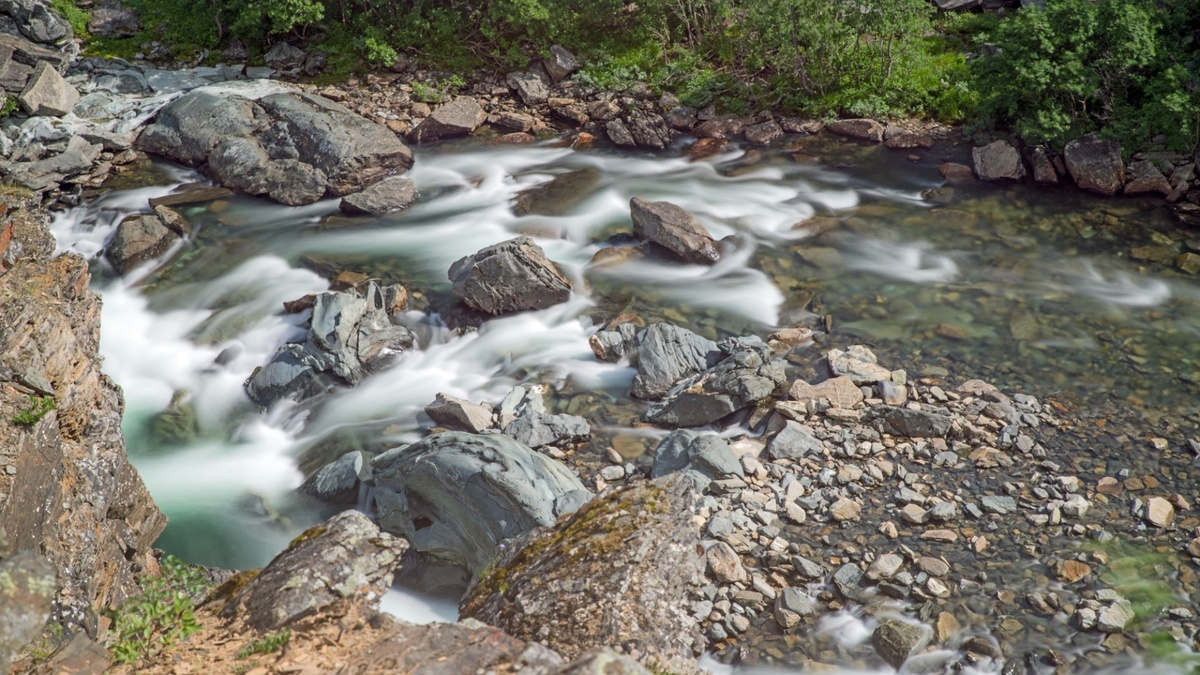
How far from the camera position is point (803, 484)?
9.76 m

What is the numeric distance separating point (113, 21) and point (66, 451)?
2025cm

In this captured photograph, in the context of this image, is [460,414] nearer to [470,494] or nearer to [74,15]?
[470,494]

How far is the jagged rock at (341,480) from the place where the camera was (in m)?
10.2

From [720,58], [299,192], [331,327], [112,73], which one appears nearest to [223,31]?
[112,73]

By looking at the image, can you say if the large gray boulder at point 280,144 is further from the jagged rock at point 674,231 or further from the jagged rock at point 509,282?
the jagged rock at point 674,231

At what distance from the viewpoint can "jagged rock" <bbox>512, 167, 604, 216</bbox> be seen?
56.4 ft

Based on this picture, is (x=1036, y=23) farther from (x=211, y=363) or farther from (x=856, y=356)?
(x=211, y=363)

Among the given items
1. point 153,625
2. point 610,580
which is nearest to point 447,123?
point 610,580

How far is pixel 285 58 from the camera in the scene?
22.6 metres

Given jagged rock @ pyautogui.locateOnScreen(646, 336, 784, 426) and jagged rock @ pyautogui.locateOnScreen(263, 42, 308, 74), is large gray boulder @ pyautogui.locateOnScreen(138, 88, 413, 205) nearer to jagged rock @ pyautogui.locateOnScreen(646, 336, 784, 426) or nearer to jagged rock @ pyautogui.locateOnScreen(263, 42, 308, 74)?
jagged rock @ pyautogui.locateOnScreen(263, 42, 308, 74)

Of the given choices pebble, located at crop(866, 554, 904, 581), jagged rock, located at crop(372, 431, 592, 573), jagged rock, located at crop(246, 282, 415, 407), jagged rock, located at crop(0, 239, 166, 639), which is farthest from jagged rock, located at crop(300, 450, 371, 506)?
pebble, located at crop(866, 554, 904, 581)

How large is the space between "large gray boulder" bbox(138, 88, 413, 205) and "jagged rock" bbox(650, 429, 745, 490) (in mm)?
10094

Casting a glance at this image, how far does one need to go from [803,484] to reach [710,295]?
4987 millimetres

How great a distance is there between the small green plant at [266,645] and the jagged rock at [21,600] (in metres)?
1.26
